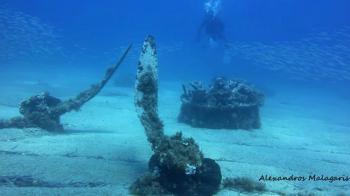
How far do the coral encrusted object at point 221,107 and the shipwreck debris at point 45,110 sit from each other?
3923mm

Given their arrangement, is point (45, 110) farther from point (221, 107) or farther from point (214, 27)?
point (214, 27)

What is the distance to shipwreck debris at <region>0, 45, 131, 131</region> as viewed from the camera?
1014cm

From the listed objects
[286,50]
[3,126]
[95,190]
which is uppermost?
[286,50]

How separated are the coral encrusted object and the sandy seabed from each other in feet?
1.49

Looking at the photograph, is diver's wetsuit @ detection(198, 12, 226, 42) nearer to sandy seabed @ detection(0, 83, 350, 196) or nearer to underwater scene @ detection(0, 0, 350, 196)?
underwater scene @ detection(0, 0, 350, 196)

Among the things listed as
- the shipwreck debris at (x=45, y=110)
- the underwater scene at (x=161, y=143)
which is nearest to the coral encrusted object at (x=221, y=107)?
the underwater scene at (x=161, y=143)

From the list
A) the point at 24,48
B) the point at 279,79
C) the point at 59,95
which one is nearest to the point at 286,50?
the point at 279,79

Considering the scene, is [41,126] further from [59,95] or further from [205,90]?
[59,95]

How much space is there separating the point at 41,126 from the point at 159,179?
17.8ft

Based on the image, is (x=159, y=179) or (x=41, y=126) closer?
(x=159, y=179)

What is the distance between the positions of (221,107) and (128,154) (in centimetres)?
533

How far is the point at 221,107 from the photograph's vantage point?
12.9 meters

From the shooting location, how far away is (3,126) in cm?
997

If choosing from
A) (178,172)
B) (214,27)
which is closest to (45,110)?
(178,172)
